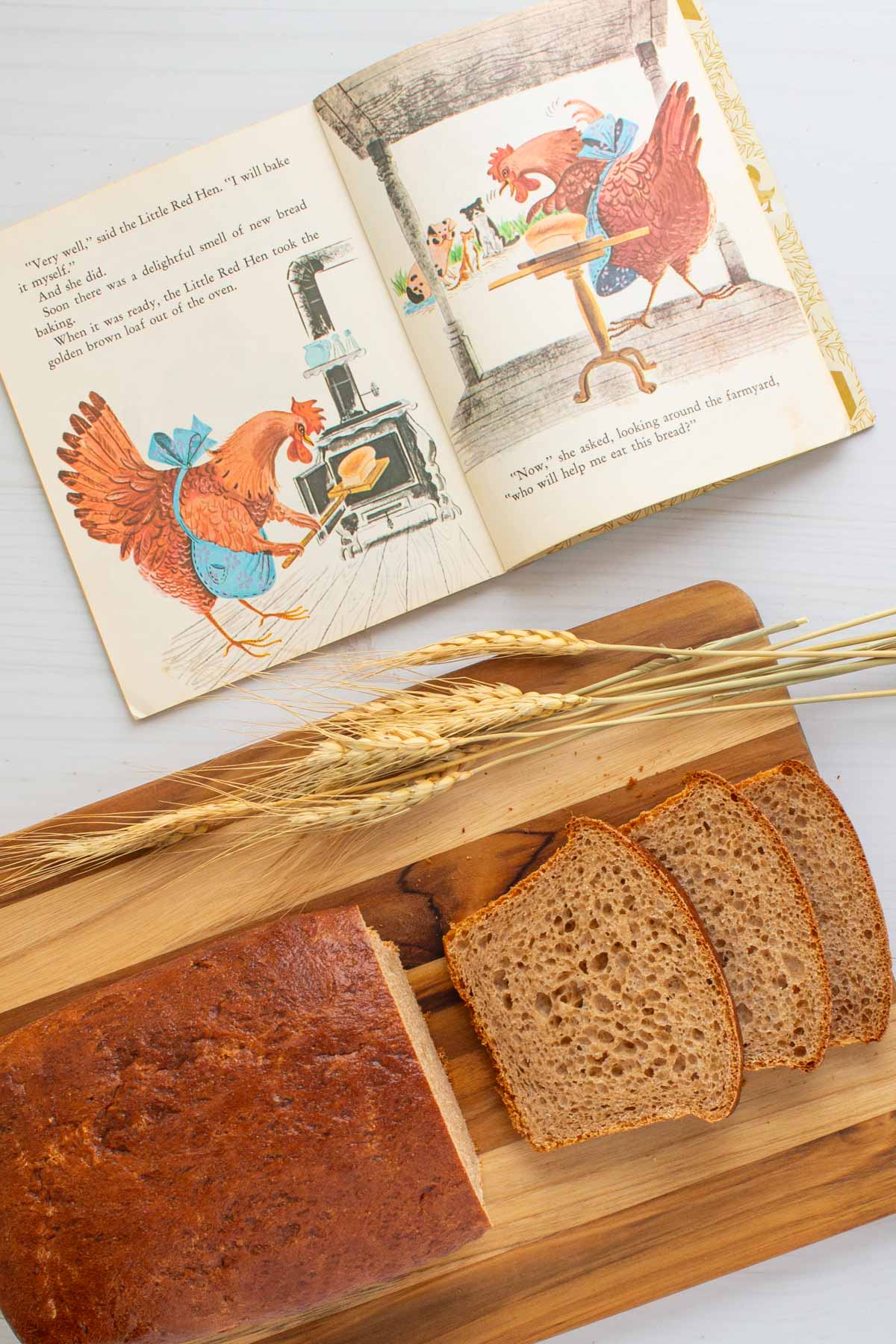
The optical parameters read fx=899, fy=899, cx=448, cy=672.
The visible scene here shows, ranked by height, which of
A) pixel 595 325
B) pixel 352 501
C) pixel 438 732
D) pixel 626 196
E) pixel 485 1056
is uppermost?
pixel 626 196

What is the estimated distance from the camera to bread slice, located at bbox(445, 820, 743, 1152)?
1.56 metres

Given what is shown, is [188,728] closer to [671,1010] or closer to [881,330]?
[671,1010]

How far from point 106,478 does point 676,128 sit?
1300 mm

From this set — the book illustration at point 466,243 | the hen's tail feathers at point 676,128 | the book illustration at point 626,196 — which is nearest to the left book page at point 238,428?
the book illustration at point 466,243

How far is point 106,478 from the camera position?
1.81 m

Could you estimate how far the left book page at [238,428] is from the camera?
1.77 m

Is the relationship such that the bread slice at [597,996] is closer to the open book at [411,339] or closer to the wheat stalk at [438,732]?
the wheat stalk at [438,732]

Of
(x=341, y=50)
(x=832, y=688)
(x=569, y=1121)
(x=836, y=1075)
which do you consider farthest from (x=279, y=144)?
(x=836, y=1075)

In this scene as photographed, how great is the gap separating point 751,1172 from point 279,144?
85.2 inches

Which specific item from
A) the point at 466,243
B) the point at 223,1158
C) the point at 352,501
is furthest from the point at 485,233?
the point at 223,1158

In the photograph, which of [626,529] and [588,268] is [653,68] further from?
[626,529]

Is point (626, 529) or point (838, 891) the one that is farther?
point (626, 529)

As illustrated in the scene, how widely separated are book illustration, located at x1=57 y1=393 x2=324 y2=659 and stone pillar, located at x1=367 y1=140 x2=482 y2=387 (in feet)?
1.00

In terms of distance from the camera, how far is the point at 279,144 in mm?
1788
